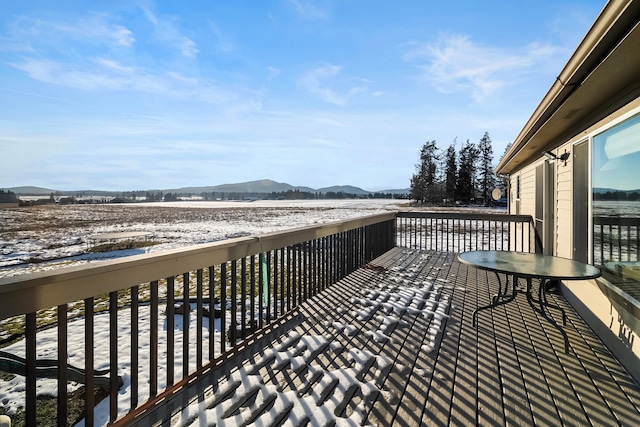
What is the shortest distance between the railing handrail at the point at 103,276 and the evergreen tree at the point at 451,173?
116 feet

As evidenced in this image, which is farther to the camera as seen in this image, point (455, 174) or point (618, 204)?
point (455, 174)

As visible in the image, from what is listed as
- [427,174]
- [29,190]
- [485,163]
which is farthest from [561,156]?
[29,190]

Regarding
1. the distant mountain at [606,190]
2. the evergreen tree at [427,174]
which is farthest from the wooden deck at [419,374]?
the evergreen tree at [427,174]

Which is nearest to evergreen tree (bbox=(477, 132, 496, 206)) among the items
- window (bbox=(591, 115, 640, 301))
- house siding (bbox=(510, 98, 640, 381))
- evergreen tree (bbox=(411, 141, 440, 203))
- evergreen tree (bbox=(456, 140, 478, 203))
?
evergreen tree (bbox=(456, 140, 478, 203))

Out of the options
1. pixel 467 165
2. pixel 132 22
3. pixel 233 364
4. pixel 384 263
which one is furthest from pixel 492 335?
pixel 467 165

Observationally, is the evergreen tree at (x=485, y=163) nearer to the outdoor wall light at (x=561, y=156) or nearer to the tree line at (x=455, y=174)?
the tree line at (x=455, y=174)

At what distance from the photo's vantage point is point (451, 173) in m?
35.3

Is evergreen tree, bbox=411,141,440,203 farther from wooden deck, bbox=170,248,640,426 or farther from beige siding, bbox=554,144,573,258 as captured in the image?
wooden deck, bbox=170,248,640,426

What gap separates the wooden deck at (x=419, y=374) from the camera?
170cm

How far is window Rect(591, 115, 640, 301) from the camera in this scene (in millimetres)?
2203

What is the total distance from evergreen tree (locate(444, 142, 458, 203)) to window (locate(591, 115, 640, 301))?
33.7m

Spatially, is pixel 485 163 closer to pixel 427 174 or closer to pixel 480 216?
pixel 427 174

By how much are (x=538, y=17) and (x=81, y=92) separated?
10623 mm

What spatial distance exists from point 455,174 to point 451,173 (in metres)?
0.45
